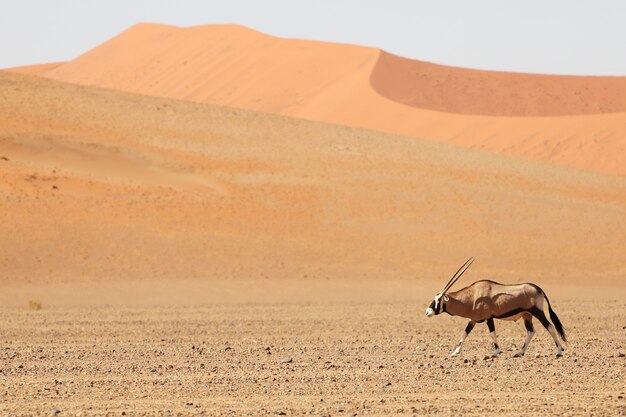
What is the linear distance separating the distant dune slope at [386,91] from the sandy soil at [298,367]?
111ft

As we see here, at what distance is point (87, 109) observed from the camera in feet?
131

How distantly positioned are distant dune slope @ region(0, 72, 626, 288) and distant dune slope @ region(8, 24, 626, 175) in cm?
1544

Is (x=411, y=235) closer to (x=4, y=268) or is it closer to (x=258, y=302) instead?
(x=258, y=302)

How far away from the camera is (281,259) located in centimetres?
2894

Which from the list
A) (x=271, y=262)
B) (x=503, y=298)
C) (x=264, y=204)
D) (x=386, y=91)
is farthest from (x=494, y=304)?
(x=386, y=91)

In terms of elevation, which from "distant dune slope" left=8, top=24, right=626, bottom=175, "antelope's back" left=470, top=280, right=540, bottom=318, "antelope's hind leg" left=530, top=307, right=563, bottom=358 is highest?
"distant dune slope" left=8, top=24, right=626, bottom=175

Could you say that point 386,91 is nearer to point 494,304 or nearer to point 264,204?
point 264,204

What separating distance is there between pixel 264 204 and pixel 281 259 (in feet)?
13.2

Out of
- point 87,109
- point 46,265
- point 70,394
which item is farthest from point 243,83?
point 70,394

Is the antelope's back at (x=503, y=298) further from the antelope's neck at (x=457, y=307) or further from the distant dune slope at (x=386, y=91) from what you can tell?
the distant dune slope at (x=386, y=91)

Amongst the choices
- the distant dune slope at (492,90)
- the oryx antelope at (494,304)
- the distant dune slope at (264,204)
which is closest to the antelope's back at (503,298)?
the oryx antelope at (494,304)

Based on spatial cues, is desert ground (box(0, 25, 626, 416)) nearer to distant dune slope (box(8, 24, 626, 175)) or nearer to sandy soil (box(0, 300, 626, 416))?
sandy soil (box(0, 300, 626, 416))

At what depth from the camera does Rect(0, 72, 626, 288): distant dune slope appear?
1121 inches

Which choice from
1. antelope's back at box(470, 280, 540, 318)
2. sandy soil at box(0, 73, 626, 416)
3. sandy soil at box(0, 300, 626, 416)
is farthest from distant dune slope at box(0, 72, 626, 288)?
antelope's back at box(470, 280, 540, 318)
